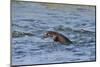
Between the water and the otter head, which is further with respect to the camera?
the otter head

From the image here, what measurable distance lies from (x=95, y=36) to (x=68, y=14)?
1.72ft

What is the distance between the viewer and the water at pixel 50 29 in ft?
8.25

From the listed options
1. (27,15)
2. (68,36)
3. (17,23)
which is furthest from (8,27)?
(68,36)

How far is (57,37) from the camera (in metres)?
2.69

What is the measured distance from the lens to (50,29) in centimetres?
266

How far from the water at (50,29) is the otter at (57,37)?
0.04 metres

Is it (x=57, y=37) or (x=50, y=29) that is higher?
(x=50, y=29)

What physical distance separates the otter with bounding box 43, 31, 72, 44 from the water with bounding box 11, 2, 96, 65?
41 mm

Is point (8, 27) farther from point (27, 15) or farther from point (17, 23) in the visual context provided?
point (27, 15)

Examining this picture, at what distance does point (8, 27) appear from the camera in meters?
2.46

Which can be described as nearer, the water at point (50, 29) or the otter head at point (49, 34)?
the water at point (50, 29)

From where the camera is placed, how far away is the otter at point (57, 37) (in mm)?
2646

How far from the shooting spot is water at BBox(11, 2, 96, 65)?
2514mm

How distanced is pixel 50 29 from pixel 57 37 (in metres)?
0.14
